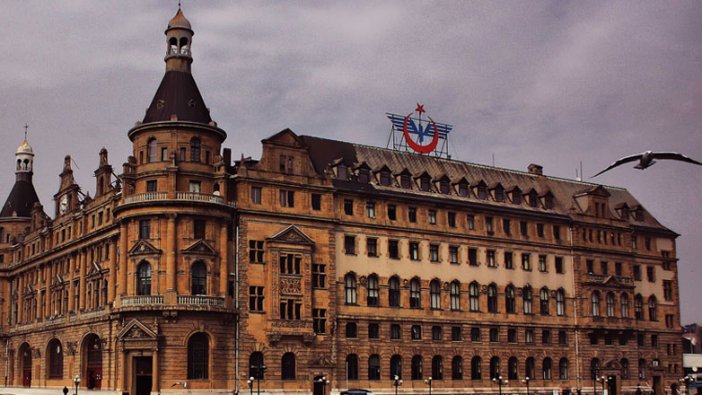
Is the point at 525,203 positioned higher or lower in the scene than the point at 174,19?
lower

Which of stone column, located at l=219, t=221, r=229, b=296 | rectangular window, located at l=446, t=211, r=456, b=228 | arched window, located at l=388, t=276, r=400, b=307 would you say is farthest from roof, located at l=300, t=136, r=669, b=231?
stone column, located at l=219, t=221, r=229, b=296

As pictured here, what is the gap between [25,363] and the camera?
134 metres

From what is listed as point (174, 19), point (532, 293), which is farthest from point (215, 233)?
point (532, 293)

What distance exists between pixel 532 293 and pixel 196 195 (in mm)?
45536

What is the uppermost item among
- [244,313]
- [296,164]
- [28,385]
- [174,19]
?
[174,19]

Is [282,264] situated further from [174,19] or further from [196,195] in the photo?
[174,19]

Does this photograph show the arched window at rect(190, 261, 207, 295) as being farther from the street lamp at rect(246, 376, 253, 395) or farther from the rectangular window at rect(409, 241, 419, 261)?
the rectangular window at rect(409, 241, 419, 261)

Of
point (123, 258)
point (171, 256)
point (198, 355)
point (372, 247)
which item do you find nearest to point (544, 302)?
point (372, 247)

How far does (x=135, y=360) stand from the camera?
3733 inches

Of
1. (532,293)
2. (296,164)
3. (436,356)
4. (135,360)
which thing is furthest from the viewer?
(532,293)

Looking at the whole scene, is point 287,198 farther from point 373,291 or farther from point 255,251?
point 373,291

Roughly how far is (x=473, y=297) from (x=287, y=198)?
27.1 metres

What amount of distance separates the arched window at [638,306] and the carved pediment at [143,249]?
6574cm

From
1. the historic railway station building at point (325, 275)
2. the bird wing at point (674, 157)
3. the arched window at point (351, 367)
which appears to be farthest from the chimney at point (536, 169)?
the bird wing at point (674, 157)
